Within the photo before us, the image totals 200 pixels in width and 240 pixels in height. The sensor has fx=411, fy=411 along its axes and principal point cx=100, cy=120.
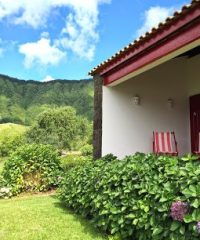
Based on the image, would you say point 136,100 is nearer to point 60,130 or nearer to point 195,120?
point 195,120

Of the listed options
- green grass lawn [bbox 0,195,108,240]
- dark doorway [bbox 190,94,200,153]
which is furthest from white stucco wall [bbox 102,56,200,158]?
green grass lawn [bbox 0,195,108,240]

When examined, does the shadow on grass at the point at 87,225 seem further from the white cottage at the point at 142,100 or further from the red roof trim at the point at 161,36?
the red roof trim at the point at 161,36

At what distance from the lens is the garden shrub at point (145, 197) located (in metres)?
4.48

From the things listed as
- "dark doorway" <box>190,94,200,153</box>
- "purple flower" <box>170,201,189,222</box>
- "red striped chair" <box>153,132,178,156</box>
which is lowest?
"purple flower" <box>170,201,189,222</box>

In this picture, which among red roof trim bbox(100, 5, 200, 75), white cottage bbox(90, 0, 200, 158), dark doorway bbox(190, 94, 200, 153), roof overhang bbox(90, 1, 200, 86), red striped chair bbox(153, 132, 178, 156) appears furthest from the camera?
dark doorway bbox(190, 94, 200, 153)

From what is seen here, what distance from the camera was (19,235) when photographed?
6.25m

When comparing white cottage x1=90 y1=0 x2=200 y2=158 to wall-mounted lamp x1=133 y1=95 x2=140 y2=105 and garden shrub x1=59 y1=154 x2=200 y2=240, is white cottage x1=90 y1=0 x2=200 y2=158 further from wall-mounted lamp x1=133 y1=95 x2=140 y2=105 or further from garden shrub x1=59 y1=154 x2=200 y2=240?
garden shrub x1=59 y1=154 x2=200 y2=240

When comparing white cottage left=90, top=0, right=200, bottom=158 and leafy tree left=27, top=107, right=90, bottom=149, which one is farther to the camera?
leafy tree left=27, top=107, right=90, bottom=149

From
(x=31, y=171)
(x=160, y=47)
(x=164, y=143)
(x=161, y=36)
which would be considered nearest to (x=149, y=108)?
(x=164, y=143)

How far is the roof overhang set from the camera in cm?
588

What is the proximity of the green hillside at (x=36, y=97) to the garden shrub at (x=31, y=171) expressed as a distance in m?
28.7

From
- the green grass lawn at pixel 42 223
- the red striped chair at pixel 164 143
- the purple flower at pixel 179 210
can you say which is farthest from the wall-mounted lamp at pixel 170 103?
the purple flower at pixel 179 210

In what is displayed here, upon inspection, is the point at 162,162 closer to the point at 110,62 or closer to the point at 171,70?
the point at 110,62

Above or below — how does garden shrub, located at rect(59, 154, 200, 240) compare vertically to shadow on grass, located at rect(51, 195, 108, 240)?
above
